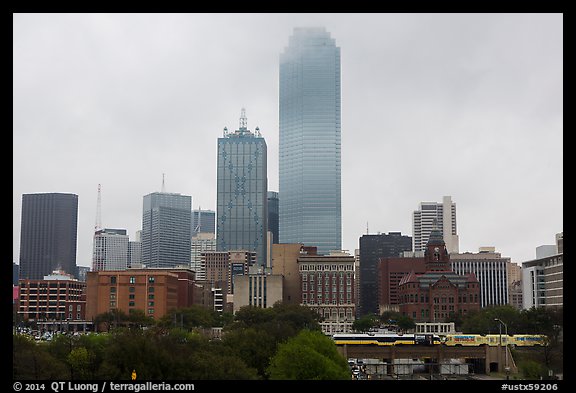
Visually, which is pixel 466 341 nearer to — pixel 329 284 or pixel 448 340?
pixel 448 340

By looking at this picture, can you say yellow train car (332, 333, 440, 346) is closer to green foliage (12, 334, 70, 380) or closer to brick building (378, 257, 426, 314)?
green foliage (12, 334, 70, 380)

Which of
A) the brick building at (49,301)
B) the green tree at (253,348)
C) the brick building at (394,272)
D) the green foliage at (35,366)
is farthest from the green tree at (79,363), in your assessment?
the brick building at (394,272)

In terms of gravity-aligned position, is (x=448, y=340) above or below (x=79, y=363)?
→ below

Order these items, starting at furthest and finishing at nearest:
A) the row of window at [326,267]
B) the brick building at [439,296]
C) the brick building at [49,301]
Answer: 1. the row of window at [326,267]
2. the brick building at [439,296]
3. the brick building at [49,301]

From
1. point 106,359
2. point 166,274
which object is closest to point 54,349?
point 106,359

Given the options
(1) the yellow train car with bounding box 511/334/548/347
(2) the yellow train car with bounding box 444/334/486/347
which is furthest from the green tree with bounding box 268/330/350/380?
(1) the yellow train car with bounding box 511/334/548/347

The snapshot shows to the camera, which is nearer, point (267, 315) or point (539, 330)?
point (539, 330)

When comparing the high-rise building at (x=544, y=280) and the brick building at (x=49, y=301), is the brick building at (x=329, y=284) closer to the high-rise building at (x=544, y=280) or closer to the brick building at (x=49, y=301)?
the high-rise building at (x=544, y=280)

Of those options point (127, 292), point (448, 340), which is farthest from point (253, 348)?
point (127, 292)

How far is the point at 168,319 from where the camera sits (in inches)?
3851
